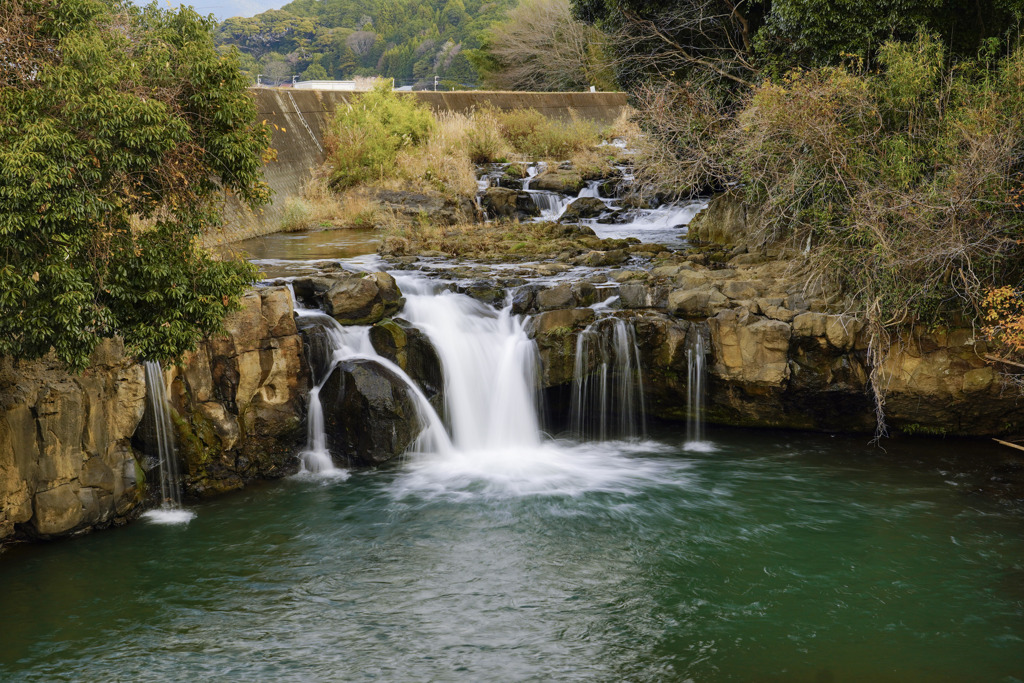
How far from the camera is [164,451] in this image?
8977mm

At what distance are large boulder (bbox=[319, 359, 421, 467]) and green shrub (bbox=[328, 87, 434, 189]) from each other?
1096 cm

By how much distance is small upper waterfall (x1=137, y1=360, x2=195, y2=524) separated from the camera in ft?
28.7

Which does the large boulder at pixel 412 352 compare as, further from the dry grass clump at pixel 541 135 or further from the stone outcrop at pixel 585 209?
the dry grass clump at pixel 541 135

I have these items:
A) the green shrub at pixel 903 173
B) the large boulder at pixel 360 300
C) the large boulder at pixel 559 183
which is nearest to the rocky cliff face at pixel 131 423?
the large boulder at pixel 360 300

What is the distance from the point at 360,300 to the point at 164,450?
305cm

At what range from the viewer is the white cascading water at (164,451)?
8.74 m

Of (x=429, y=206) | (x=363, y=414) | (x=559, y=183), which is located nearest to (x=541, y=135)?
(x=559, y=183)

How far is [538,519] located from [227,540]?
3041 millimetres

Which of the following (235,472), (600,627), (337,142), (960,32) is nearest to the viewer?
(600,627)

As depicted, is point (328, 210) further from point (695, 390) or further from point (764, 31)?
point (695, 390)

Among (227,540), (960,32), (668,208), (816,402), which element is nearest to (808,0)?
(960,32)

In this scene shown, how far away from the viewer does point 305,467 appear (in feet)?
32.8

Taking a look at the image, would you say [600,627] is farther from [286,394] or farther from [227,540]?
[286,394]

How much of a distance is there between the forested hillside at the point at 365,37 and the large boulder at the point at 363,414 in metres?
51.1
